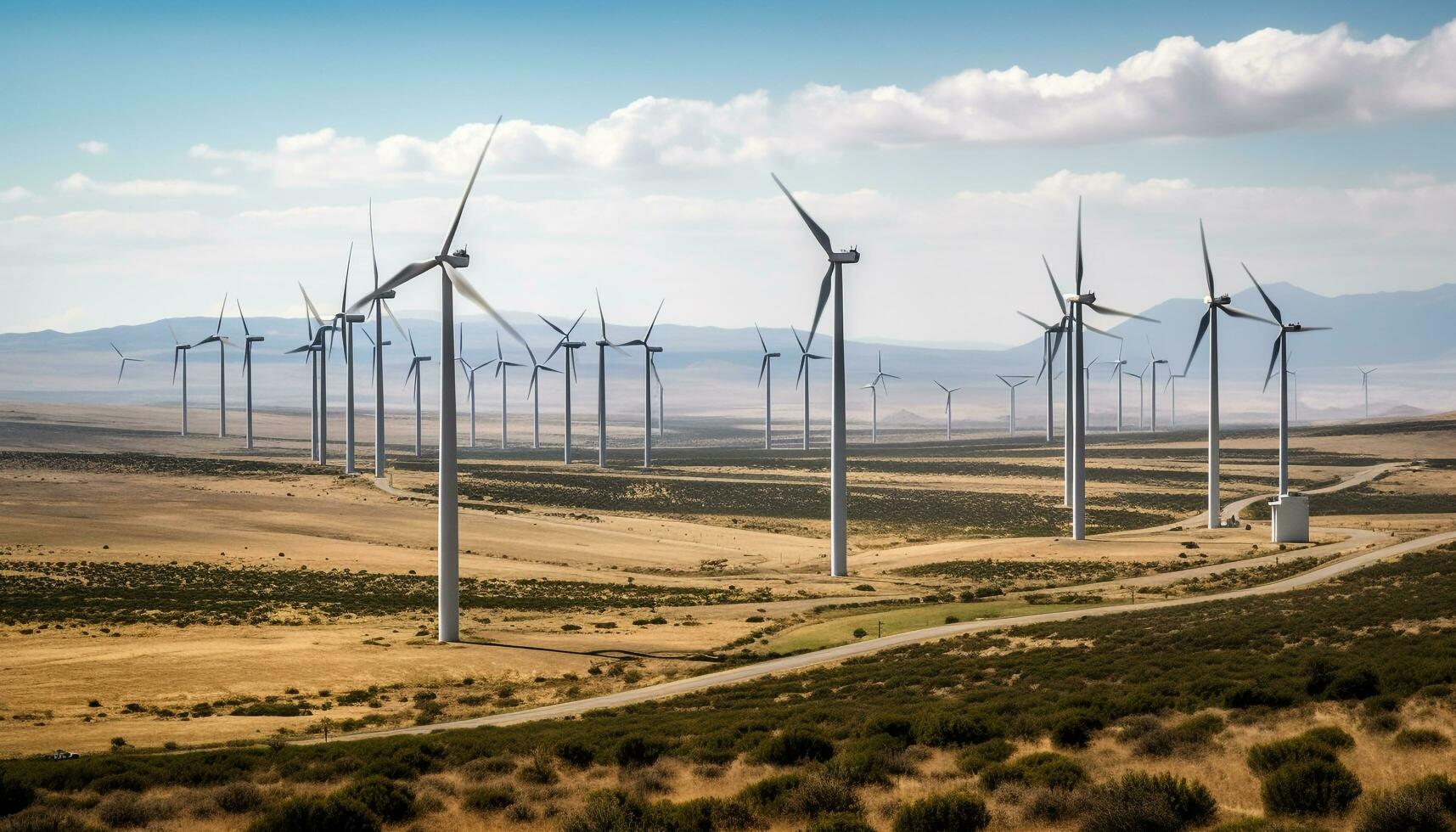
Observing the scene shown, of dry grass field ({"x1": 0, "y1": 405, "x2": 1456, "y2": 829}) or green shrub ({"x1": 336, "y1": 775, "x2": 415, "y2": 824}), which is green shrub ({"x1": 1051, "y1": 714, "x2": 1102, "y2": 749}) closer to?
dry grass field ({"x1": 0, "y1": 405, "x2": 1456, "y2": 829})

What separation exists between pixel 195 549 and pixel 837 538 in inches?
1499

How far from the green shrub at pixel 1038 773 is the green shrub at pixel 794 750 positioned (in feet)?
12.1

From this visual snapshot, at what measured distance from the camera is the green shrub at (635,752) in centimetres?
2523

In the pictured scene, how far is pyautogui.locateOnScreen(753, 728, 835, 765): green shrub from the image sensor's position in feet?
81.4

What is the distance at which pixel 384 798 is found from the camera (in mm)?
21672

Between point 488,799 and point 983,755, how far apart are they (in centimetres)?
938

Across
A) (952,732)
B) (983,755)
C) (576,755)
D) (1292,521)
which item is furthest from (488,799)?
(1292,521)

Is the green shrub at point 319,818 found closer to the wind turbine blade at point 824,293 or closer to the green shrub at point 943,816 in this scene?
the green shrub at point 943,816

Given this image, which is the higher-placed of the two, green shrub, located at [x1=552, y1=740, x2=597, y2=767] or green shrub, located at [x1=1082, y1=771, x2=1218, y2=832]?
green shrub, located at [x1=1082, y1=771, x2=1218, y2=832]

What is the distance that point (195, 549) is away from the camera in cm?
7394

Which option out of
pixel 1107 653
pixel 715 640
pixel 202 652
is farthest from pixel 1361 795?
pixel 202 652

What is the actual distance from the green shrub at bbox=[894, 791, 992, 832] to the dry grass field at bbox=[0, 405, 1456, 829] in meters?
0.69

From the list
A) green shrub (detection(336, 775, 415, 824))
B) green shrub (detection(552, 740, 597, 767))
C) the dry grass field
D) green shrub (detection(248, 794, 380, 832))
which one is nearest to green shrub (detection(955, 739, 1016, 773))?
the dry grass field

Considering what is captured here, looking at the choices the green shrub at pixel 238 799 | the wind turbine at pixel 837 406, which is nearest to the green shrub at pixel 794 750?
the green shrub at pixel 238 799
